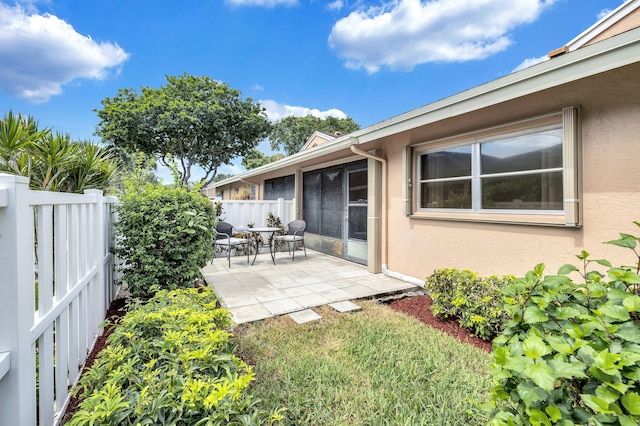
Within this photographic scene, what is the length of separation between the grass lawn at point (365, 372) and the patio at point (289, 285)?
1.59ft

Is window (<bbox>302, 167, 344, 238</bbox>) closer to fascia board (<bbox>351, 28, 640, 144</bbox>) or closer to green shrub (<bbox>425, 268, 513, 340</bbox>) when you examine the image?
Result: fascia board (<bbox>351, 28, 640, 144</bbox>)

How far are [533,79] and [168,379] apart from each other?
3790mm

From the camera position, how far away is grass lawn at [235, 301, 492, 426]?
1.87m

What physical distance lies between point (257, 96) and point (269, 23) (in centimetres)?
751

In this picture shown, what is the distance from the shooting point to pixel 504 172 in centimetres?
355

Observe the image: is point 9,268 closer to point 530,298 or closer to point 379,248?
point 530,298

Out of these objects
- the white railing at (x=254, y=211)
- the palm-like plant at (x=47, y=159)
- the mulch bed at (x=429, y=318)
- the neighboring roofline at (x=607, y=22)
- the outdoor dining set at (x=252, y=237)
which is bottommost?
the mulch bed at (x=429, y=318)

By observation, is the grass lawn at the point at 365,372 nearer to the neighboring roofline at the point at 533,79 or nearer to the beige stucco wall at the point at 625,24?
the neighboring roofline at the point at 533,79

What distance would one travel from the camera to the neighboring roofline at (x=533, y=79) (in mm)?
2193

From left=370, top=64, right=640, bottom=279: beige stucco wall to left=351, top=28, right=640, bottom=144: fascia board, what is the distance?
265 mm

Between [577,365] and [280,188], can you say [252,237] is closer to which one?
[280,188]

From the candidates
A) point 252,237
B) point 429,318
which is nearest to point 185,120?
point 252,237

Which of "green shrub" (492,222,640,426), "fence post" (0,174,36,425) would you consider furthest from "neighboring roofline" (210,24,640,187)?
"fence post" (0,174,36,425)

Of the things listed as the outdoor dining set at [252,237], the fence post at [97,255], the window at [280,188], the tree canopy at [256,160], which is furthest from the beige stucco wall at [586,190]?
the tree canopy at [256,160]
